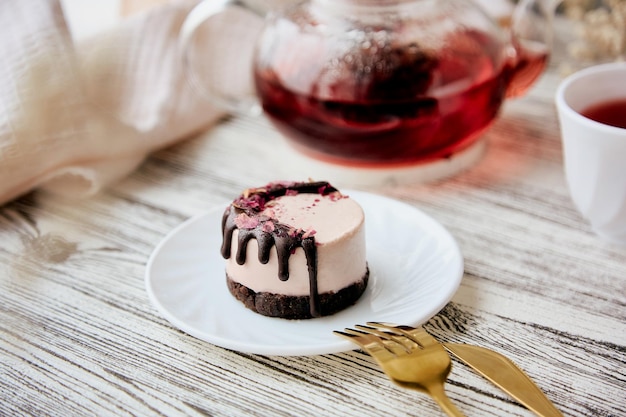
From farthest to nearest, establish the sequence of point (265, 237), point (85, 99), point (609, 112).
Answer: point (85, 99)
point (609, 112)
point (265, 237)

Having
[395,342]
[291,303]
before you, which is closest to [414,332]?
[395,342]

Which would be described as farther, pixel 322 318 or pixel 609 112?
pixel 609 112

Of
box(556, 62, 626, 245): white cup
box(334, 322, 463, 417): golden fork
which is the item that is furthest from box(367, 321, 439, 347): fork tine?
box(556, 62, 626, 245): white cup

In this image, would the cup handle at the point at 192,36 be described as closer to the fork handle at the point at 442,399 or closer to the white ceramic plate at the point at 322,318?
the white ceramic plate at the point at 322,318

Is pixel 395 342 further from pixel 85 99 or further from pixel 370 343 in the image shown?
pixel 85 99

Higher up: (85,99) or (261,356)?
(85,99)

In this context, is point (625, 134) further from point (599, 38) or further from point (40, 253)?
point (40, 253)

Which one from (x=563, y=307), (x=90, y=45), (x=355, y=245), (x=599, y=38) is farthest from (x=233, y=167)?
(x=599, y=38)
